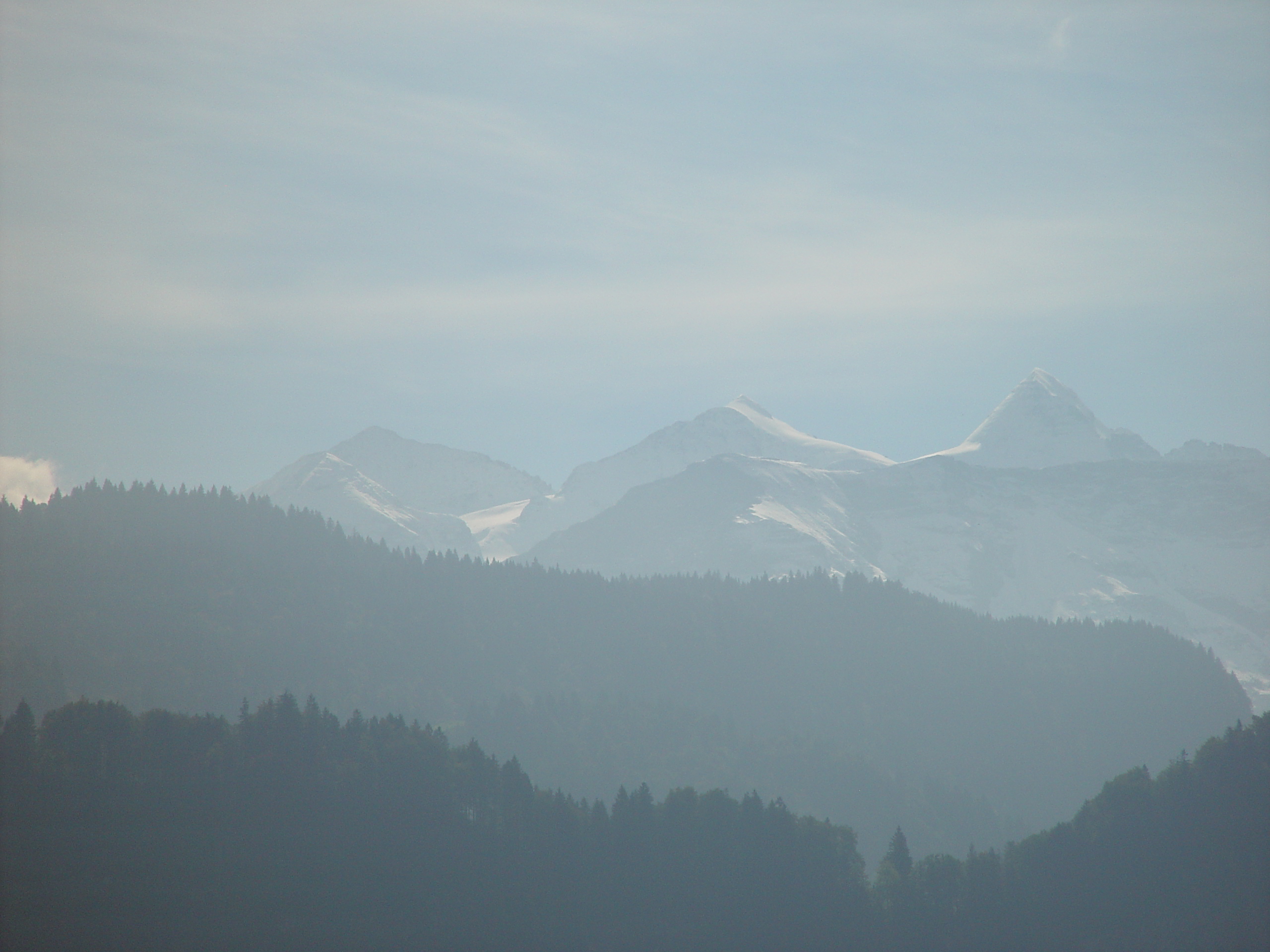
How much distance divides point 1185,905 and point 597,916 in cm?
6340

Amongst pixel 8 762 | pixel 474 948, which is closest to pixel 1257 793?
pixel 474 948

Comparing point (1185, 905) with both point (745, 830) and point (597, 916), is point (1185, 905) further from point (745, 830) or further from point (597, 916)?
point (597, 916)

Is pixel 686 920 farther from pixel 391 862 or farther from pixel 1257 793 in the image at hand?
pixel 1257 793

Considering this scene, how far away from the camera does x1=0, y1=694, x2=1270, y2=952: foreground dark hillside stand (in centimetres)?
12783

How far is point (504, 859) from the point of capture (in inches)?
5723

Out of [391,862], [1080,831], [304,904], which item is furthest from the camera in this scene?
[1080,831]

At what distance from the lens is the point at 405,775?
154m

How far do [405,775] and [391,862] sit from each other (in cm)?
1522

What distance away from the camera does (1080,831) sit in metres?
153

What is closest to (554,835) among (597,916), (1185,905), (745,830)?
(597,916)

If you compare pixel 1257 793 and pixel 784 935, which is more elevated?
pixel 1257 793

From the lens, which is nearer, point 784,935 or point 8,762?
point 8,762

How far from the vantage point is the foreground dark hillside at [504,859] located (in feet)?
419

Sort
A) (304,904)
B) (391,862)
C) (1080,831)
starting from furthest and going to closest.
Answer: (1080,831) → (391,862) → (304,904)
